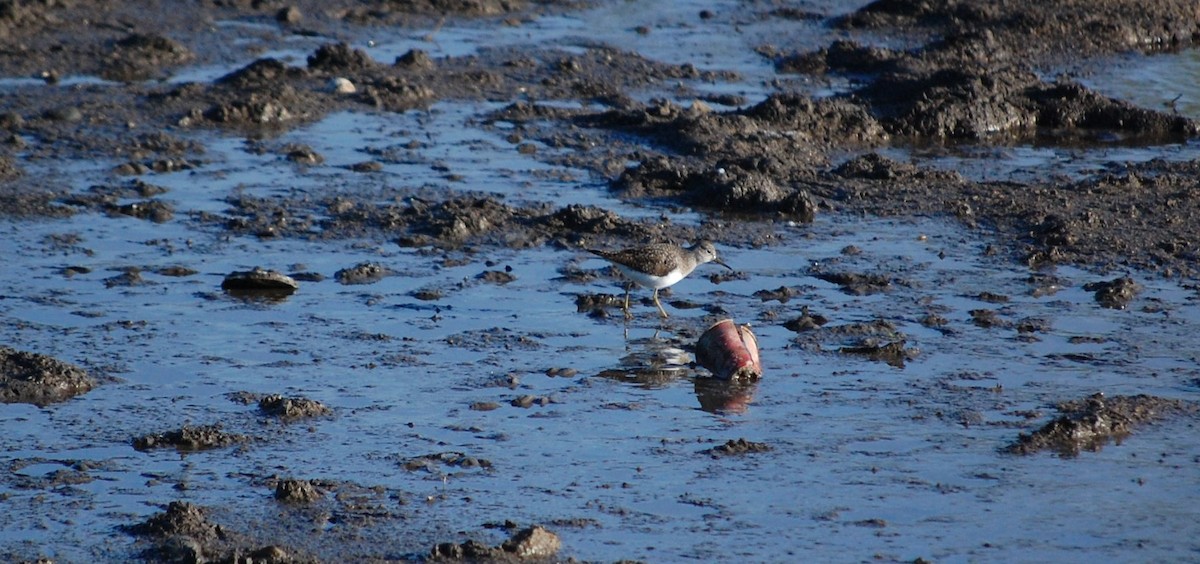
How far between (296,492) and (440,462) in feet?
2.44

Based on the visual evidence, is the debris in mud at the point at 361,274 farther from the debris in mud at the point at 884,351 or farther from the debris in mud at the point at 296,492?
the debris in mud at the point at 296,492

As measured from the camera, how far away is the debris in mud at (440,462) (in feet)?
24.1

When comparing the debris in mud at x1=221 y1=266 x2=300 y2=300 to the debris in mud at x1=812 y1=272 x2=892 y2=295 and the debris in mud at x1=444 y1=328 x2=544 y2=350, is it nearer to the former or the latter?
the debris in mud at x1=444 y1=328 x2=544 y2=350

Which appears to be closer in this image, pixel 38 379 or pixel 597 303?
pixel 38 379

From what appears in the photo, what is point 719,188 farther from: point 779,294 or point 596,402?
point 596,402

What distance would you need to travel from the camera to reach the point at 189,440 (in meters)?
7.52

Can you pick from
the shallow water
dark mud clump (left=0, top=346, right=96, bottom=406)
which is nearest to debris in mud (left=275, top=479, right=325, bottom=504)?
the shallow water

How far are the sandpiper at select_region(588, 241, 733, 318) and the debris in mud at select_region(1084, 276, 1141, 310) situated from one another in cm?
238

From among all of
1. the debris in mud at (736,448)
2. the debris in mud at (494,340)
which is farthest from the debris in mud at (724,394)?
the debris in mud at (494,340)

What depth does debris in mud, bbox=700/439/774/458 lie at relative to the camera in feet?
25.0

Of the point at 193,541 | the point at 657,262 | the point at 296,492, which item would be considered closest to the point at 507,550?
the point at 296,492

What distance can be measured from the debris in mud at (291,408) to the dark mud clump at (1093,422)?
10.8ft

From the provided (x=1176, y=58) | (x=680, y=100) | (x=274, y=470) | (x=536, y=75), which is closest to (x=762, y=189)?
(x=680, y=100)

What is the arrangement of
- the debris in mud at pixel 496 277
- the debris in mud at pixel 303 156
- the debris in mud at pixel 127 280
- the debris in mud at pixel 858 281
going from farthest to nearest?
the debris in mud at pixel 303 156, the debris in mud at pixel 496 277, the debris in mud at pixel 858 281, the debris in mud at pixel 127 280
